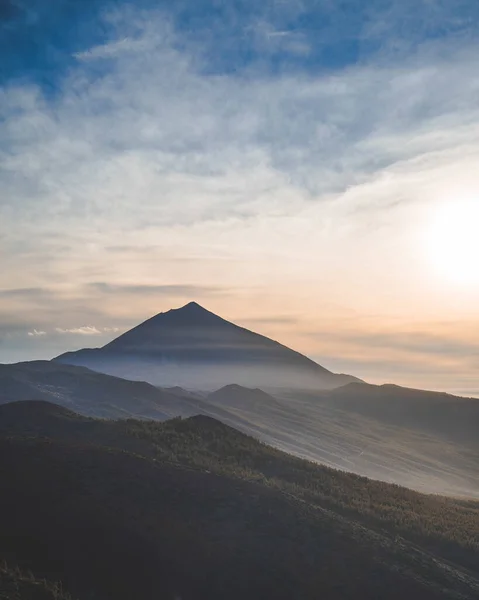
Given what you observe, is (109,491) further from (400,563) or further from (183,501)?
(400,563)

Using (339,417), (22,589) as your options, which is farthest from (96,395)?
(22,589)

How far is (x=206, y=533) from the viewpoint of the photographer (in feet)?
55.0

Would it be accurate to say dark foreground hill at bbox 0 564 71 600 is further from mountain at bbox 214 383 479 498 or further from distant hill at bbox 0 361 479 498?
distant hill at bbox 0 361 479 498

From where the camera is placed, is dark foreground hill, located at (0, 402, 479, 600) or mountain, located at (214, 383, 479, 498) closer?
dark foreground hill, located at (0, 402, 479, 600)

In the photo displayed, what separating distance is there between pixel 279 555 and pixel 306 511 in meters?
3.25

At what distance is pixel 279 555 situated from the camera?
16.2 meters

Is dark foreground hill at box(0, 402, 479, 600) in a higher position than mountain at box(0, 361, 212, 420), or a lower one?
lower

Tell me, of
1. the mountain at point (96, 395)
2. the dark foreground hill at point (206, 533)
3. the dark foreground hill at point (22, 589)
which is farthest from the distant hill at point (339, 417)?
the dark foreground hill at point (22, 589)

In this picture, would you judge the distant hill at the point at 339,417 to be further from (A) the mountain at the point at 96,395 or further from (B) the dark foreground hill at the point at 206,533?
(B) the dark foreground hill at the point at 206,533

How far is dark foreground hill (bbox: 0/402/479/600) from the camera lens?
14.2 m

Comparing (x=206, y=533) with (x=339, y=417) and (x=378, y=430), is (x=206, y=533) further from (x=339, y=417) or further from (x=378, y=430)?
(x=339, y=417)

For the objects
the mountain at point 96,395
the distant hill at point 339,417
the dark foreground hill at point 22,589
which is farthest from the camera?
the mountain at point 96,395

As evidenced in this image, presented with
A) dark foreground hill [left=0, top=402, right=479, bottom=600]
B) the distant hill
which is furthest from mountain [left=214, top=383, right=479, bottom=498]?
dark foreground hill [left=0, top=402, right=479, bottom=600]

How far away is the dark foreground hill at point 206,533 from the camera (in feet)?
46.7
